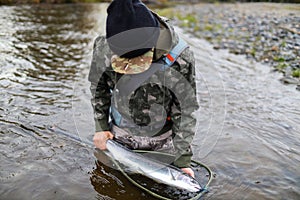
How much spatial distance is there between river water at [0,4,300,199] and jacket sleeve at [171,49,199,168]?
592 millimetres

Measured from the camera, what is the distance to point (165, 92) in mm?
3363

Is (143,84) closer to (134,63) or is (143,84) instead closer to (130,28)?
(134,63)

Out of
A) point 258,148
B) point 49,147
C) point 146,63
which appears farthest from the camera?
point 258,148

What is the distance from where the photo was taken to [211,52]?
11.1 m

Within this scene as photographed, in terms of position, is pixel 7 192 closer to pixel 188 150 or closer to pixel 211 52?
pixel 188 150

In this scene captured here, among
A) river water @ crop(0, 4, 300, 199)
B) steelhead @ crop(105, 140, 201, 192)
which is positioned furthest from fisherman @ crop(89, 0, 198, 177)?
river water @ crop(0, 4, 300, 199)

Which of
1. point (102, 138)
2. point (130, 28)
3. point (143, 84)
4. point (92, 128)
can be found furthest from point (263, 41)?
point (130, 28)

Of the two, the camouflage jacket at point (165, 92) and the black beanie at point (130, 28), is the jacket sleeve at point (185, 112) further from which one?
the black beanie at point (130, 28)

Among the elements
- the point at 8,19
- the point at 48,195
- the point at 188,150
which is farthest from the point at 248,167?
the point at 8,19

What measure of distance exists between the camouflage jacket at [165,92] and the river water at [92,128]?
2.50ft

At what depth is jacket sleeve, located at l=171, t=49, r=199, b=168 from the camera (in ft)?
10.6

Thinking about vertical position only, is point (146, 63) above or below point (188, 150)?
above

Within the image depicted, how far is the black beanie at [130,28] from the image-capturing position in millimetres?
2729

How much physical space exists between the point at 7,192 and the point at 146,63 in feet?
6.67
